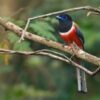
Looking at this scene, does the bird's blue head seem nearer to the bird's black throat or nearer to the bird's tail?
the bird's black throat

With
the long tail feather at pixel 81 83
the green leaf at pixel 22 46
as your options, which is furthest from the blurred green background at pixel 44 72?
the green leaf at pixel 22 46

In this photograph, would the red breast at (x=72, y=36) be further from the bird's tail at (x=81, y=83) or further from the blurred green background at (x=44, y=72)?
the blurred green background at (x=44, y=72)

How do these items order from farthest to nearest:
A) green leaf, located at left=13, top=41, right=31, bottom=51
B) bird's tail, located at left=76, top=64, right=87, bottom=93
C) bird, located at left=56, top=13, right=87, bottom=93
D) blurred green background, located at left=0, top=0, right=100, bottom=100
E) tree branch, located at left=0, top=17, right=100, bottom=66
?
blurred green background, located at left=0, top=0, right=100, bottom=100, bird, located at left=56, top=13, right=87, bottom=93, bird's tail, located at left=76, top=64, right=87, bottom=93, green leaf, located at left=13, top=41, right=31, bottom=51, tree branch, located at left=0, top=17, right=100, bottom=66

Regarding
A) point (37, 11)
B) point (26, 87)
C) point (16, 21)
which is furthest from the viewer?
point (26, 87)

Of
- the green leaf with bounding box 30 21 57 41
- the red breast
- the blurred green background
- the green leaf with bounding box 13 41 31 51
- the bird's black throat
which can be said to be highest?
the green leaf with bounding box 30 21 57 41

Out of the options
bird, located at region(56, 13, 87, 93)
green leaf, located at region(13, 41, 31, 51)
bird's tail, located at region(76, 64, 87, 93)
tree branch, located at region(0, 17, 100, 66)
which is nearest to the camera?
tree branch, located at region(0, 17, 100, 66)

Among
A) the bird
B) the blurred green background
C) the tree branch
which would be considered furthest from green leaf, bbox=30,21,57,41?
the blurred green background

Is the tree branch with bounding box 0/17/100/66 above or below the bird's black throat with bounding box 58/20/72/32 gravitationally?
above

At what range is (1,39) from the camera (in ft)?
14.5

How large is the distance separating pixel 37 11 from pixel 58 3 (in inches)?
23.5

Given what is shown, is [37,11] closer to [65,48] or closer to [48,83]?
[48,83]

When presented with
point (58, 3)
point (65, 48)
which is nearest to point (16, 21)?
point (65, 48)

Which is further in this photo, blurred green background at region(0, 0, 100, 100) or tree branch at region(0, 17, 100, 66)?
blurred green background at region(0, 0, 100, 100)

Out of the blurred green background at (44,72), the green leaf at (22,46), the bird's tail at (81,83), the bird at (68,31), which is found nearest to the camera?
the green leaf at (22,46)
